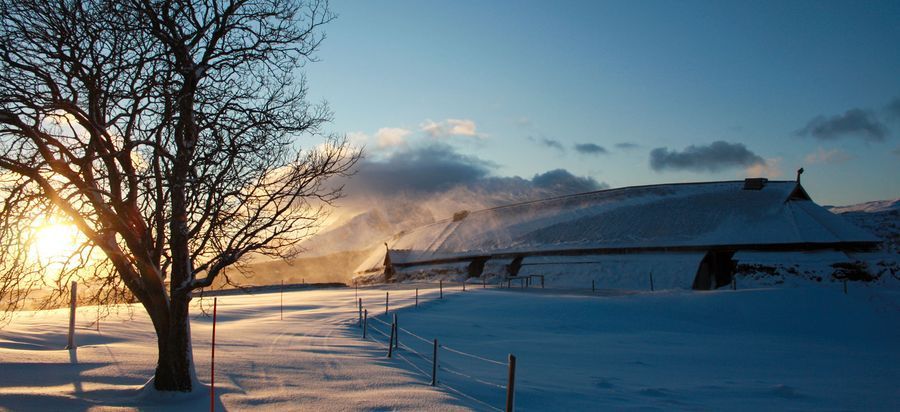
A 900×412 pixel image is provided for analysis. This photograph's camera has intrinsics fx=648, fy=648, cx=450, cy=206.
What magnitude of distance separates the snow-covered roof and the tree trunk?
3482 centimetres

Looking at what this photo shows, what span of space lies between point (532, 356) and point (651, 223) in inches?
1160

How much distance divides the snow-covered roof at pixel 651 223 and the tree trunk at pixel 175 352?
34820 mm

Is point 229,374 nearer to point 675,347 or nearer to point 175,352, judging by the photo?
point 175,352

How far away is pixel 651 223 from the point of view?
145 ft

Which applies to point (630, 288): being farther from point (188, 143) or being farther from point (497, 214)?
point (188, 143)

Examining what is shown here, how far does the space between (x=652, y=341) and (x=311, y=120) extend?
15034 mm

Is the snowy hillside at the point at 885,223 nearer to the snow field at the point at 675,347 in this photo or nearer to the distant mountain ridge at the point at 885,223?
the distant mountain ridge at the point at 885,223

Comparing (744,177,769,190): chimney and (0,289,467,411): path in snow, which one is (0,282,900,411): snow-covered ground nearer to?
(0,289,467,411): path in snow

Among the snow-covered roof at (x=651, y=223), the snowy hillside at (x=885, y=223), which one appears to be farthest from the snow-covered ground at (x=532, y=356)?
the snowy hillside at (x=885, y=223)

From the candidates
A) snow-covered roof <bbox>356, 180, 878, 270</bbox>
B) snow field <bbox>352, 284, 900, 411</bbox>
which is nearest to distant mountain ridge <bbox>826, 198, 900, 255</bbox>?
snow-covered roof <bbox>356, 180, 878, 270</bbox>

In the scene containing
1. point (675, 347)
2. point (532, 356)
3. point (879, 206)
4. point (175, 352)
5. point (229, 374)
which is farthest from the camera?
point (879, 206)

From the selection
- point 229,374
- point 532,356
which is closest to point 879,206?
point 532,356

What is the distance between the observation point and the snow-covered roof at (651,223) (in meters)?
38.2

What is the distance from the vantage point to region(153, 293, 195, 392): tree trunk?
368 inches
